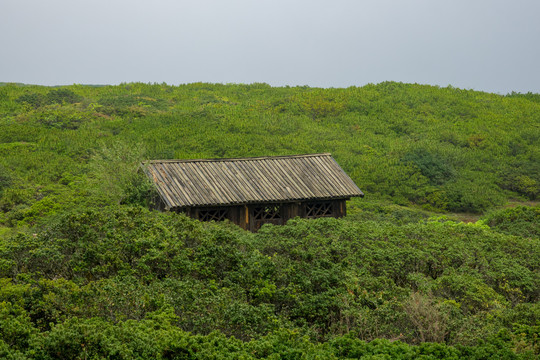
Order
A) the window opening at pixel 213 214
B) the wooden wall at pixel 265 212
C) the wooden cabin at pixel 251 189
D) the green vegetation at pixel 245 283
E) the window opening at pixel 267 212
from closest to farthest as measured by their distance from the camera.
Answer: the green vegetation at pixel 245 283
the wooden cabin at pixel 251 189
the window opening at pixel 213 214
the wooden wall at pixel 265 212
the window opening at pixel 267 212

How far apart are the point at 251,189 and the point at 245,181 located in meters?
0.51

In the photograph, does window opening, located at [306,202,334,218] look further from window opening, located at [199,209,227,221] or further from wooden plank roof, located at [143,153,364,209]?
window opening, located at [199,209,227,221]

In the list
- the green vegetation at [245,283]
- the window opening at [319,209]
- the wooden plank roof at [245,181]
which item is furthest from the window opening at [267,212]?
the green vegetation at [245,283]

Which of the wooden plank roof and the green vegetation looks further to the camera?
the wooden plank roof

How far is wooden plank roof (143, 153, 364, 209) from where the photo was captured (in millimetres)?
18484

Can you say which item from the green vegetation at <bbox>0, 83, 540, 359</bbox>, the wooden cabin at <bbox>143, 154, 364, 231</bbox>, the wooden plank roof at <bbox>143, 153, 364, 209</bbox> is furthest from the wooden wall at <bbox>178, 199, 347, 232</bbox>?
the green vegetation at <bbox>0, 83, 540, 359</bbox>

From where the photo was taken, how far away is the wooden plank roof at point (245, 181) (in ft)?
60.6

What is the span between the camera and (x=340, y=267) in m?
11.5

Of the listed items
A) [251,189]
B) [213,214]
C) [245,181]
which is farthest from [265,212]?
[213,214]

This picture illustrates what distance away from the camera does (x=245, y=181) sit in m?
19.8

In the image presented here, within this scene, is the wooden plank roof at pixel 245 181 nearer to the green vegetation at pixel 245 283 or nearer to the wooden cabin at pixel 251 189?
the wooden cabin at pixel 251 189

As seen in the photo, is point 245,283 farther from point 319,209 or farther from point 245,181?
point 319,209

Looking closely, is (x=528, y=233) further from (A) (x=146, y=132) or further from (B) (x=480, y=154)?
(A) (x=146, y=132)

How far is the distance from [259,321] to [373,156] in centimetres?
3199
